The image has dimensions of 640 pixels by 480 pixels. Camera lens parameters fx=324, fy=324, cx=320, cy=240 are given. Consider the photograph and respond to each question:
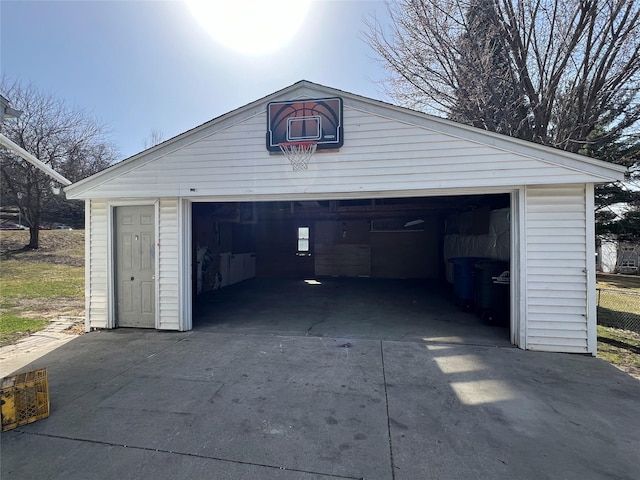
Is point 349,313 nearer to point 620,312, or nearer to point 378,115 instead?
point 378,115

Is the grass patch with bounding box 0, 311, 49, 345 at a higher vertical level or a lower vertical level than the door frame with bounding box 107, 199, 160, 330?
lower

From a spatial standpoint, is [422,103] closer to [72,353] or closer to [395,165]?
[395,165]

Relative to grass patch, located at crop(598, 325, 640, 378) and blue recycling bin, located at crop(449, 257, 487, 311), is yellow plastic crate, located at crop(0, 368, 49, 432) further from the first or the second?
blue recycling bin, located at crop(449, 257, 487, 311)

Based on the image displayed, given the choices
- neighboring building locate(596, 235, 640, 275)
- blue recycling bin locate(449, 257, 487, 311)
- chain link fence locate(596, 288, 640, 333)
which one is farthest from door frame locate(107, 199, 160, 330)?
neighboring building locate(596, 235, 640, 275)

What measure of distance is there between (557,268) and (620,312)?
495cm

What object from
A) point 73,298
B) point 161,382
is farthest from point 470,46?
point 73,298

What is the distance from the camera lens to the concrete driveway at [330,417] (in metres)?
2.32

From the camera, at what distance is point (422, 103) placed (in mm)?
10070

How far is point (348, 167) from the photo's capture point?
17.0 ft

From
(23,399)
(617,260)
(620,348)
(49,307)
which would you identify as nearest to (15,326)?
(49,307)

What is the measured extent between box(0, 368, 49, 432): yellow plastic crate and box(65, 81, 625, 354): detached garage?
2.71m

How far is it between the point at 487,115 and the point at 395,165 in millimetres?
5988

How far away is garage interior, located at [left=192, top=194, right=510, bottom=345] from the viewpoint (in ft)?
20.2

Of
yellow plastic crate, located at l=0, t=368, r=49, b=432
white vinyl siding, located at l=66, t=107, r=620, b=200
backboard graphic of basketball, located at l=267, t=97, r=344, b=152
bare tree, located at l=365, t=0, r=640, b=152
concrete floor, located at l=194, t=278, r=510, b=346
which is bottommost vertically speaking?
concrete floor, located at l=194, t=278, r=510, b=346
